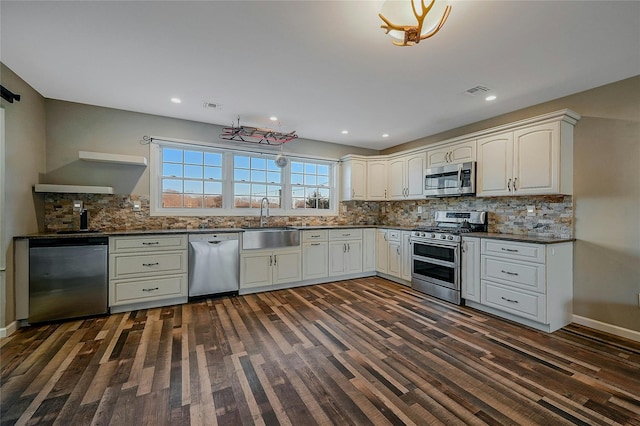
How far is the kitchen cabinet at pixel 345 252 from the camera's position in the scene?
4.59 m

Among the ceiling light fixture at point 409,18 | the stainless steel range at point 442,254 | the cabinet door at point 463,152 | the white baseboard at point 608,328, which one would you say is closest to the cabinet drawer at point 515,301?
the stainless steel range at point 442,254

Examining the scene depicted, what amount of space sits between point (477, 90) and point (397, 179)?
2193 mm

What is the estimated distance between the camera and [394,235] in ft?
15.2

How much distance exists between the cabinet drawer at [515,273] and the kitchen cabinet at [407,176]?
1.63m

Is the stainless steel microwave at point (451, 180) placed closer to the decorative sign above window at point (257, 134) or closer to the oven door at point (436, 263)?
the oven door at point (436, 263)

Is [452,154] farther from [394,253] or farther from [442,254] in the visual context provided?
[394,253]

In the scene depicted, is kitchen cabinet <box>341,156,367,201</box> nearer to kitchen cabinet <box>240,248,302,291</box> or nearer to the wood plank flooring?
kitchen cabinet <box>240,248,302,291</box>

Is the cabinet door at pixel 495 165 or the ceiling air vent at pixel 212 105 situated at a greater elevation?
the ceiling air vent at pixel 212 105

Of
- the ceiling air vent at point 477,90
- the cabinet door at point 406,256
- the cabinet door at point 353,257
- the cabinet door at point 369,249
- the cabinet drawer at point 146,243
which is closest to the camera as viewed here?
the ceiling air vent at point 477,90

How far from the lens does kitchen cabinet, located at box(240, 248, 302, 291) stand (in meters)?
3.92

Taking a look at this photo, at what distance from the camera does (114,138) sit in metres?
3.65

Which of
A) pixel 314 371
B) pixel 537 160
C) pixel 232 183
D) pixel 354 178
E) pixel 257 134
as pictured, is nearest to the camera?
pixel 314 371

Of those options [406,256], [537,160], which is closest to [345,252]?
[406,256]

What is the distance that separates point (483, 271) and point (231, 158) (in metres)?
3.94
